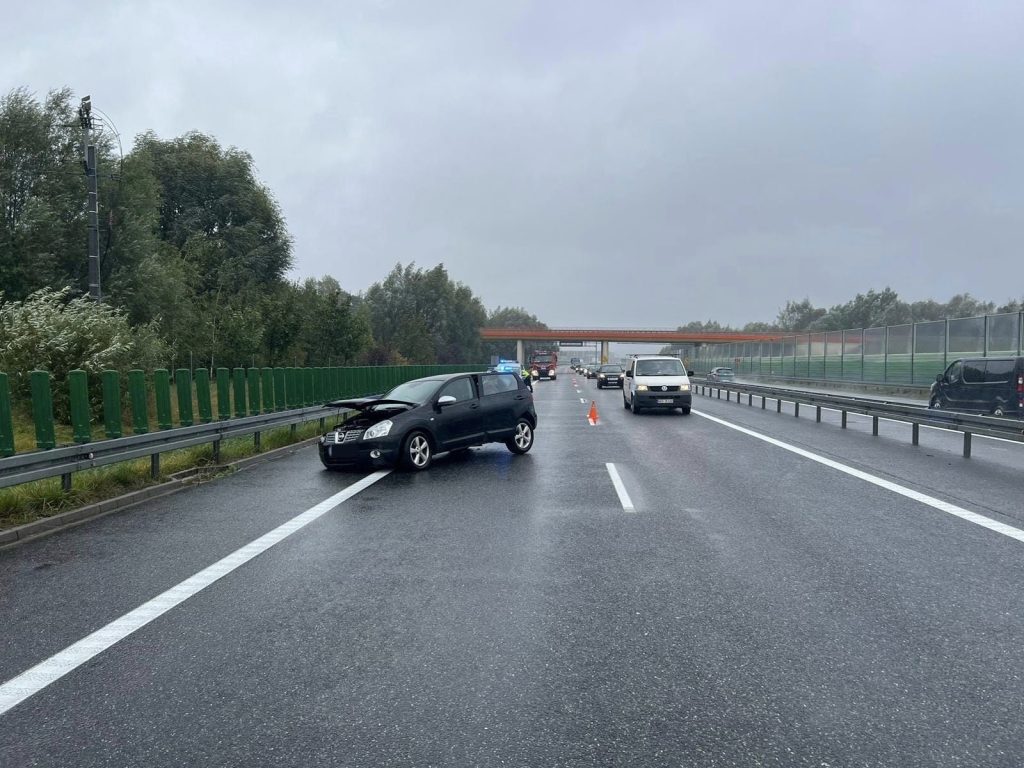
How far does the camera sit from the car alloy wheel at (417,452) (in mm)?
11375

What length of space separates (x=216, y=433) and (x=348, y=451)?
2133mm

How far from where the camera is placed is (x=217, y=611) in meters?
4.95

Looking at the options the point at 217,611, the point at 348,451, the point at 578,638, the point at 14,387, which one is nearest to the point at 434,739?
the point at 578,638

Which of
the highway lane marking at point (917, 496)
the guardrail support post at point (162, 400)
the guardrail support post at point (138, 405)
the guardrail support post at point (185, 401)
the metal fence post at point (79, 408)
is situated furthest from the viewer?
the guardrail support post at point (185, 401)

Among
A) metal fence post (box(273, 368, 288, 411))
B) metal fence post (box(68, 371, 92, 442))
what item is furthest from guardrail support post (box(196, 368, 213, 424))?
metal fence post (box(68, 371, 92, 442))

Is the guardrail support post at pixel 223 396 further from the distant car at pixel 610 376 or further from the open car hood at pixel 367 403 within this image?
the distant car at pixel 610 376

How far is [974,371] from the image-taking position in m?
18.5

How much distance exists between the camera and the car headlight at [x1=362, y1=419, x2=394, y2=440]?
1120 centimetres

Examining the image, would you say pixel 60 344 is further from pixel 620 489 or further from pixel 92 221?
pixel 620 489

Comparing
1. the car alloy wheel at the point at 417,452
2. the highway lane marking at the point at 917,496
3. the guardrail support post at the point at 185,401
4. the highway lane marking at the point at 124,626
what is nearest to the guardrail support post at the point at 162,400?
the guardrail support post at the point at 185,401

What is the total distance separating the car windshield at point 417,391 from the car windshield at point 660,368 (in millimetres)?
12470

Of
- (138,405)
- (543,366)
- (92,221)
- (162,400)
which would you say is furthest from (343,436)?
(543,366)

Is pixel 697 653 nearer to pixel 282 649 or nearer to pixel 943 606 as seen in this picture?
pixel 943 606

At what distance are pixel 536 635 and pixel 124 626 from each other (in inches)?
98.4
